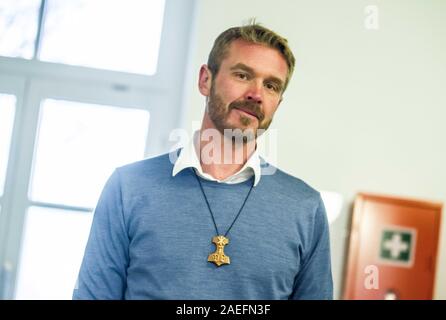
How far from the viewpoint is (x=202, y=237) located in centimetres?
85

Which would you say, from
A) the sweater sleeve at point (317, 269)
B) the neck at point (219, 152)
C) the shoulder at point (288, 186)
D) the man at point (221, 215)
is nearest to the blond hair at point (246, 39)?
the man at point (221, 215)

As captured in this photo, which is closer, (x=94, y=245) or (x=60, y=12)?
(x=94, y=245)

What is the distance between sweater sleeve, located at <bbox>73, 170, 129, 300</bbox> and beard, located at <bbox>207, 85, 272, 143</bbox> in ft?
0.73

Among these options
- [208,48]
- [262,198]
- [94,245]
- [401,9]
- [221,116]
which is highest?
[401,9]

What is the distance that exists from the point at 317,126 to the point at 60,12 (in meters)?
0.55

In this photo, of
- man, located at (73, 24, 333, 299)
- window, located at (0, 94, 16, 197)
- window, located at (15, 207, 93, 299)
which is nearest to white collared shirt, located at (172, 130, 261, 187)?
man, located at (73, 24, 333, 299)

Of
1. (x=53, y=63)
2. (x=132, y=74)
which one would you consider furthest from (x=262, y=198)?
(x=53, y=63)

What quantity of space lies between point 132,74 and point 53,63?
5.9 inches

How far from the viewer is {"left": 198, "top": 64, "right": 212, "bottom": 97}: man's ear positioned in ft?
3.04

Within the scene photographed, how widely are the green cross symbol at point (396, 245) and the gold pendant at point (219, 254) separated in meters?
0.35

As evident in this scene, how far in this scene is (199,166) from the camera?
0.89m

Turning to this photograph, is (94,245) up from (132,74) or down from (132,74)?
down

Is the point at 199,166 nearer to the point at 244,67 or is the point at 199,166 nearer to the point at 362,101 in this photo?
the point at 244,67

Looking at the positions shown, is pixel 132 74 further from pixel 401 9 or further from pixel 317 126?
pixel 401 9
